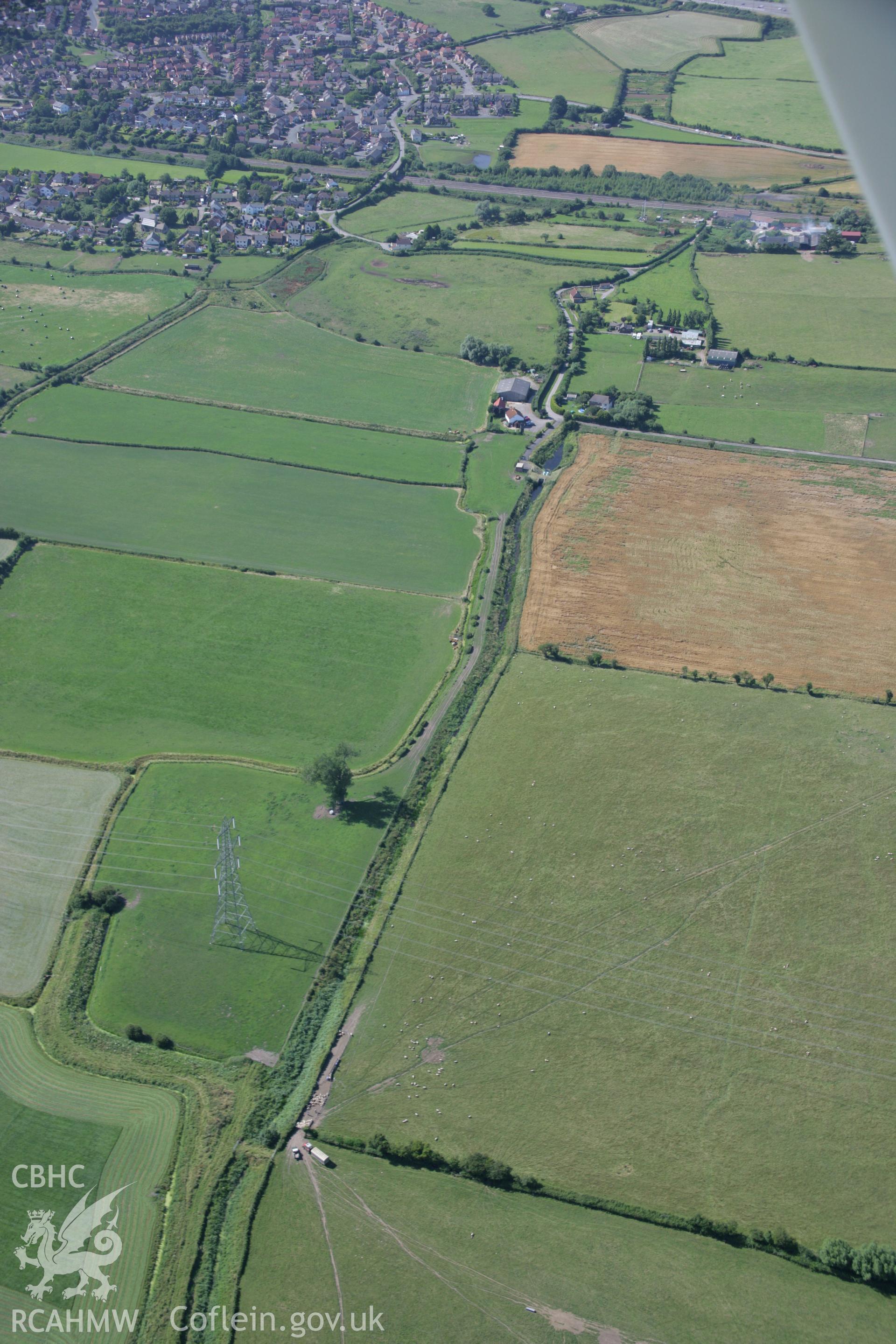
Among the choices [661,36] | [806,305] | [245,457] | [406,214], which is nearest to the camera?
[245,457]

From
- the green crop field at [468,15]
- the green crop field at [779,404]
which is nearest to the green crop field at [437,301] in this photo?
the green crop field at [779,404]

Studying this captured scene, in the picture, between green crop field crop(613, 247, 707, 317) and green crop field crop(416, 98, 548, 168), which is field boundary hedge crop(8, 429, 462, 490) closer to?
green crop field crop(613, 247, 707, 317)

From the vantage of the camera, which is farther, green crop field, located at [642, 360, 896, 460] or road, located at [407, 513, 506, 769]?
green crop field, located at [642, 360, 896, 460]

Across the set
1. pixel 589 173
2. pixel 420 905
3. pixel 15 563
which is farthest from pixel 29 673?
pixel 589 173

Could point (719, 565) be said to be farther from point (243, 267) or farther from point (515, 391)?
point (243, 267)

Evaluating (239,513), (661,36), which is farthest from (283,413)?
(661,36)

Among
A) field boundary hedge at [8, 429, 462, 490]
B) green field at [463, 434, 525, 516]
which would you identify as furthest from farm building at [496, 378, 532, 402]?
field boundary hedge at [8, 429, 462, 490]

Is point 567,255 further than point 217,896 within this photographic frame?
Yes
